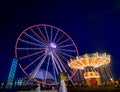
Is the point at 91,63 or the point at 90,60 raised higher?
the point at 90,60

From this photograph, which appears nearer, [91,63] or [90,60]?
[90,60]

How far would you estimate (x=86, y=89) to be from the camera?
23828 mm

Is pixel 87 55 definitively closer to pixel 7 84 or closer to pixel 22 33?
pixel 22 33

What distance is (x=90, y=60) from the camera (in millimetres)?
27250

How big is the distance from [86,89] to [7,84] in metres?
16.8

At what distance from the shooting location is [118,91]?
2080 cm

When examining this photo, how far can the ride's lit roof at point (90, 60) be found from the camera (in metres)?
26.6

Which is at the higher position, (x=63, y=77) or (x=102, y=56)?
(x=102, y=56)

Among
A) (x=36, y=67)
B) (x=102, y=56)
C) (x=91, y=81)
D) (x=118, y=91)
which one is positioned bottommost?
(x=118, y=91)

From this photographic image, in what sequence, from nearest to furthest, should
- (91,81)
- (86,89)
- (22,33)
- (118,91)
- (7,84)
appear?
1. (118,91)
2. (86,89)
3. (22,33)
4. (91,81)
5. (7,84)

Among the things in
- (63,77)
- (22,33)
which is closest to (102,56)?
(22,33)

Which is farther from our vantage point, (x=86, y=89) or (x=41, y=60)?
(x=41, y=60)

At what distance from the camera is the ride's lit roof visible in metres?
26.6

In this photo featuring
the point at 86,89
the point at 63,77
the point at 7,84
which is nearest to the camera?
the point at 63,77
